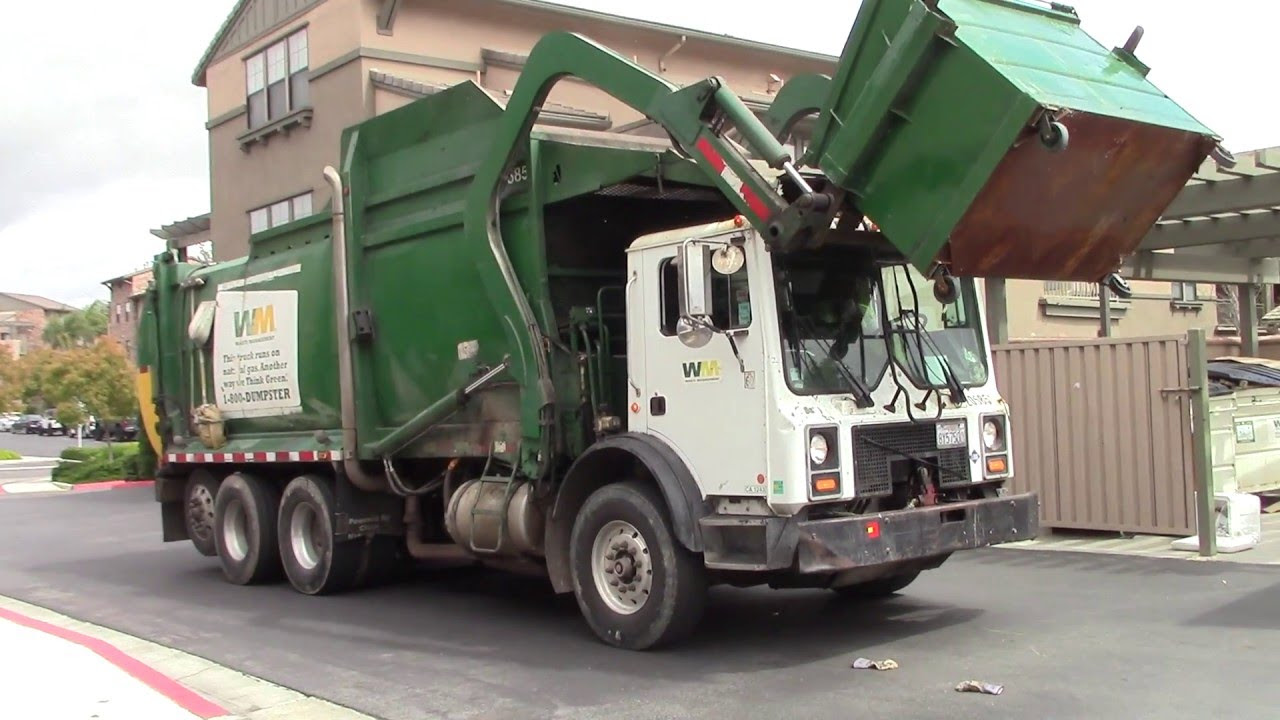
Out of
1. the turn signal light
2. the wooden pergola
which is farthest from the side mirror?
the wooden pergola

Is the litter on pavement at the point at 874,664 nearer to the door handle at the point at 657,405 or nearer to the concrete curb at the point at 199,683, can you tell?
the door handle at the point at 657,405

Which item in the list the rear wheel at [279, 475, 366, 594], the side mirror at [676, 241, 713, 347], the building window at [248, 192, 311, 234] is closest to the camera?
the side mirror at [676, 241, 713, 347]

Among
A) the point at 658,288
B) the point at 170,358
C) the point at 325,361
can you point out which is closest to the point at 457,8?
the point at 170,358

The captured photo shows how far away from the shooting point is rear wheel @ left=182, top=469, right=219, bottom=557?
1209 cm

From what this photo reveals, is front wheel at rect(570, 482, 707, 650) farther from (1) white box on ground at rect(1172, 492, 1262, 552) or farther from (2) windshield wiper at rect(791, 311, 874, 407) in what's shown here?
(1) white box on ground at rect(1172, 492, 1262, 552)

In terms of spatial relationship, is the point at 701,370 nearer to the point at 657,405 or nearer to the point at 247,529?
the point at 657,405

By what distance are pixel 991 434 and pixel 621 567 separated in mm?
2552

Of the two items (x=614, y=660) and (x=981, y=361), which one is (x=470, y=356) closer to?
(x=614, y=660)

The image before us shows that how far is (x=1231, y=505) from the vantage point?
10.4 metres

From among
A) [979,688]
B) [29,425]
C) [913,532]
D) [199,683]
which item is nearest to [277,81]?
[199,683]

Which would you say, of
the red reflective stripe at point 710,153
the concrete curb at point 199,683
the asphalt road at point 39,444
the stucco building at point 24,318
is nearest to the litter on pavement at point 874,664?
the concrete curb at point 199,683

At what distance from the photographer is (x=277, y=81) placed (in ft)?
77.5

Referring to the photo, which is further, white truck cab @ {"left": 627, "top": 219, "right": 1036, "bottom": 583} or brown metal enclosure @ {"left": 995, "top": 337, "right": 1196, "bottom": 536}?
brown metal enclosure @ {"left": 995, "top": 337, "right": 1196, "bottom": 536}

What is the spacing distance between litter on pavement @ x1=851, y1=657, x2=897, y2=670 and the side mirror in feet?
6.85
